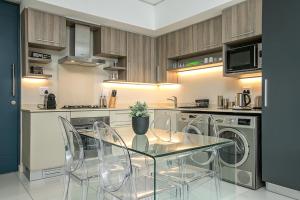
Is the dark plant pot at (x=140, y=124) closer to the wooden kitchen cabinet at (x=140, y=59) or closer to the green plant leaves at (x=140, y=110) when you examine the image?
the green plant leaves at (x=140, y=110)

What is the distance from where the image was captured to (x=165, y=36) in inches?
181

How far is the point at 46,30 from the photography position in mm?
3447

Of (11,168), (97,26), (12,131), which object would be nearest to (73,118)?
(12,131)

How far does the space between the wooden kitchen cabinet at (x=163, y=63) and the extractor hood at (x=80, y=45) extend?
4.23 ft

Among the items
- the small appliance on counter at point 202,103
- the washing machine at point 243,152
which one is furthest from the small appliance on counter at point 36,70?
the washing machine at point 243,152

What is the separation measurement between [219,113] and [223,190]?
100 cm

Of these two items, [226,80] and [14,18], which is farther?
[226,80]

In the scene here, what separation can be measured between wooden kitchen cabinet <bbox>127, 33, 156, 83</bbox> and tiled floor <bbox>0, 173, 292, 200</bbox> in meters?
2.29

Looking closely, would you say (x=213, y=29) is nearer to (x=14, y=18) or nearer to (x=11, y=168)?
(x=14, y=18)

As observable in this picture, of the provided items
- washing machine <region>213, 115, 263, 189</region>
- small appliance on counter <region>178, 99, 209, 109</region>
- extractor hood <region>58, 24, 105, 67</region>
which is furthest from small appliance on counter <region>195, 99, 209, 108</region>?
extractor hood <region>58, 24, 105, 67</region>

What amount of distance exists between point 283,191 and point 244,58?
1737 mm

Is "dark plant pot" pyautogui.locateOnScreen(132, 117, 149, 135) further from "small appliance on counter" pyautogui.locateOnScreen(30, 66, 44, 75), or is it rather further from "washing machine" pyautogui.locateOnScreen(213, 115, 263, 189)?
"small appliance on counter" pyautogui.locateOnScreen(30, 66, 44, 75)

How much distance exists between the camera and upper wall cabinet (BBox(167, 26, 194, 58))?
408cm

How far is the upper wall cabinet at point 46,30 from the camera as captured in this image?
3316 millimetres
